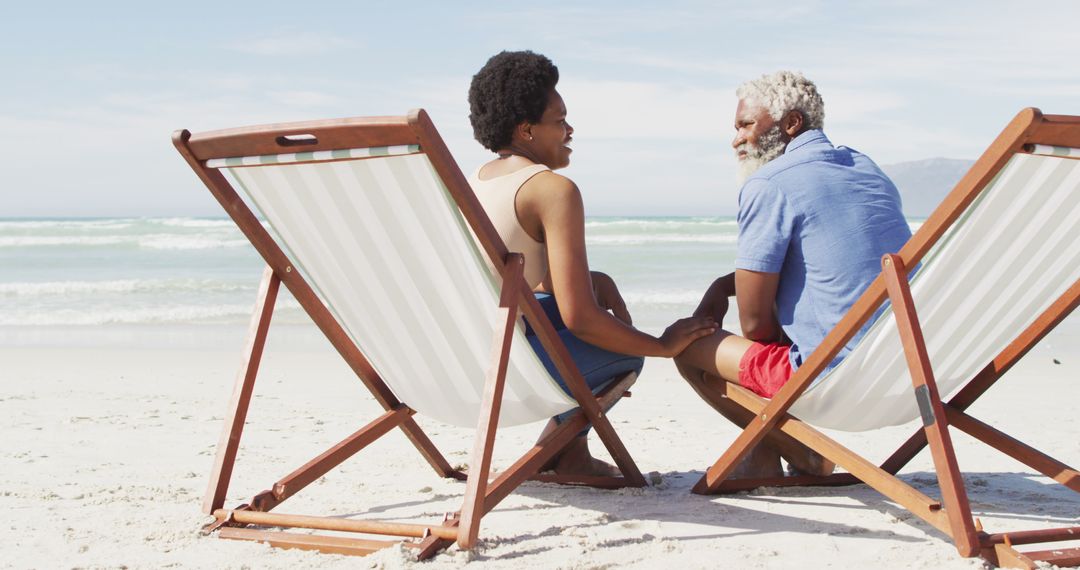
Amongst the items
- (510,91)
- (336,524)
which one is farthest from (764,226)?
(336,524)

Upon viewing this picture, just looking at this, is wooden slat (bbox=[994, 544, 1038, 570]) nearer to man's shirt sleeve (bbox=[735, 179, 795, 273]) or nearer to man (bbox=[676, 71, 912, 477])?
man (bbox=[676, 71, 912, 477])

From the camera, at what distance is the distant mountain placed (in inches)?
2680

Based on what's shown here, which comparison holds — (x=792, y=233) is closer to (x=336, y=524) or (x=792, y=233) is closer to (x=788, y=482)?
(x=788, y=482)

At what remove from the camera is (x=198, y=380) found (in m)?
6.50

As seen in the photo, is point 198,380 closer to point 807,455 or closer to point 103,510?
point 103,510

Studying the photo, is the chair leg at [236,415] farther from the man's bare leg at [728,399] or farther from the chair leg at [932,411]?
the chair leg at [932,411]

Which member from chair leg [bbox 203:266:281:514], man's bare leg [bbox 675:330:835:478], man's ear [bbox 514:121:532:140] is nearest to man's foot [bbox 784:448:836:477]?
man's bare leg [bbox 675:330:835:478]

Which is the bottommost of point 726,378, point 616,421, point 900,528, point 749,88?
point 616,421

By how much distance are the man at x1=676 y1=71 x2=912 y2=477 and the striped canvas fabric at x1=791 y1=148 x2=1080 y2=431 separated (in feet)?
0.55

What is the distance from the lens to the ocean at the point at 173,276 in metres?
9.80

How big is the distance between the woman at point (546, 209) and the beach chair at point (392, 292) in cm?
11

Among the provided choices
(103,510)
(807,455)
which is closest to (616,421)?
(807,455)

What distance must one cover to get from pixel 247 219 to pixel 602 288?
118cm

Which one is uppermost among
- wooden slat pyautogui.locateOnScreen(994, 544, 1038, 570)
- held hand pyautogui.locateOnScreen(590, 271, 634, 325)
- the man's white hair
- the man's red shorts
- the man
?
the man's white hair
